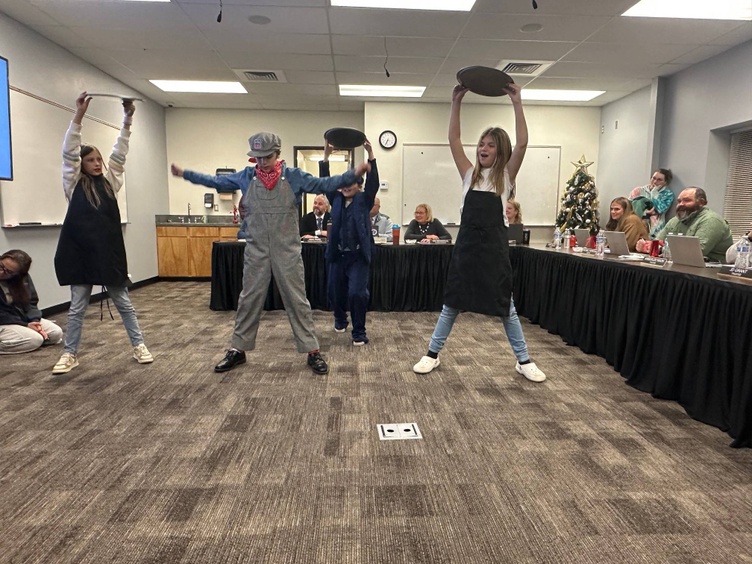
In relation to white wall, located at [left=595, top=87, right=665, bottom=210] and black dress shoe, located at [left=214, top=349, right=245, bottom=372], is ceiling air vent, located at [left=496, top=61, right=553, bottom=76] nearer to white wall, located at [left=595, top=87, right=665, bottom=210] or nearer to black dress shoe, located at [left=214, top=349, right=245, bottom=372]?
white wall, located at [left=595, top=87, right=665, bottom=210]

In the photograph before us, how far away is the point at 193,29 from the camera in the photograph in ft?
15.1

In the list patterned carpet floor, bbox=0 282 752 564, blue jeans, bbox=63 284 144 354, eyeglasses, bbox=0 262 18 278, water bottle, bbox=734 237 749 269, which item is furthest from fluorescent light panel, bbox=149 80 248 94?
water bottle, bbox=734 237 749 269

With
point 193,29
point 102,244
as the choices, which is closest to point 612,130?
point 193,29

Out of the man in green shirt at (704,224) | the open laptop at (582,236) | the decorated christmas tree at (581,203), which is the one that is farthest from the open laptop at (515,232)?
the decorated christmas tree at (581,203)

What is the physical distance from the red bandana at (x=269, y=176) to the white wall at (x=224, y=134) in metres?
5.64

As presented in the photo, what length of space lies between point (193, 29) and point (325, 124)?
3.83 m

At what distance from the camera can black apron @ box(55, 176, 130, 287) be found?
9.38ft

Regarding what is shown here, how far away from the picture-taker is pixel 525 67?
5.76 m

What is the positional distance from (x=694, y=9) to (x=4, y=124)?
6.46 m

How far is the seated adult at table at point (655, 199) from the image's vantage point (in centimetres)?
588

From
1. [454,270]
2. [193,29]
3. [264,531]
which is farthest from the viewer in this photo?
[193,29]

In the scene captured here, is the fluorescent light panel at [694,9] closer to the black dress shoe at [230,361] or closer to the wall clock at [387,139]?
the wall clock at [387,139]

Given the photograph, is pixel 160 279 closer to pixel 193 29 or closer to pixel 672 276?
pixel 193 29

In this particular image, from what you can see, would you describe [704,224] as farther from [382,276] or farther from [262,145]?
[262,145]
